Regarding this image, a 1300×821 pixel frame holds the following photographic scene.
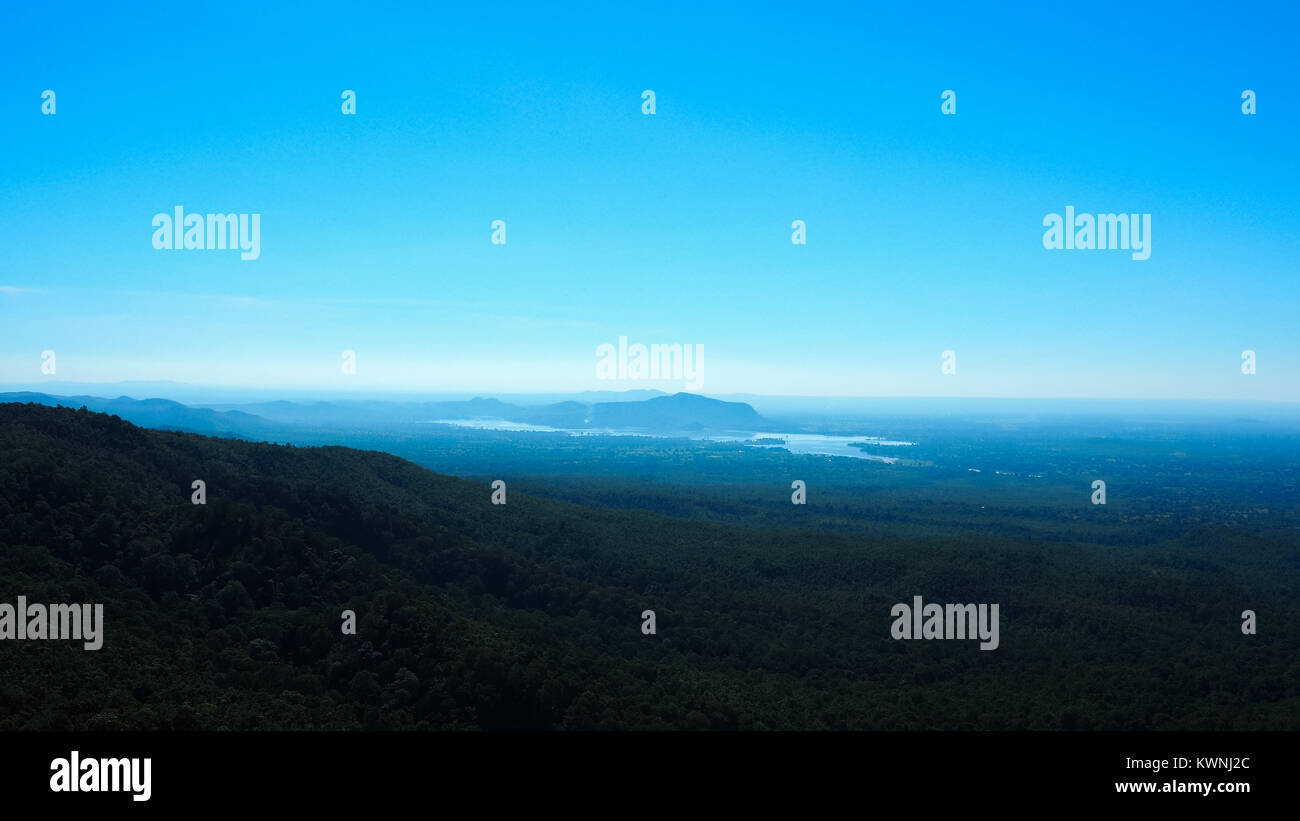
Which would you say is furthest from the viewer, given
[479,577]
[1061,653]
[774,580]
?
[774,580]

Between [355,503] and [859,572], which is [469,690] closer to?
[355,503]

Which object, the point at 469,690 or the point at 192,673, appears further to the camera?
the point at 469,690

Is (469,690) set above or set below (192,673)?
below
